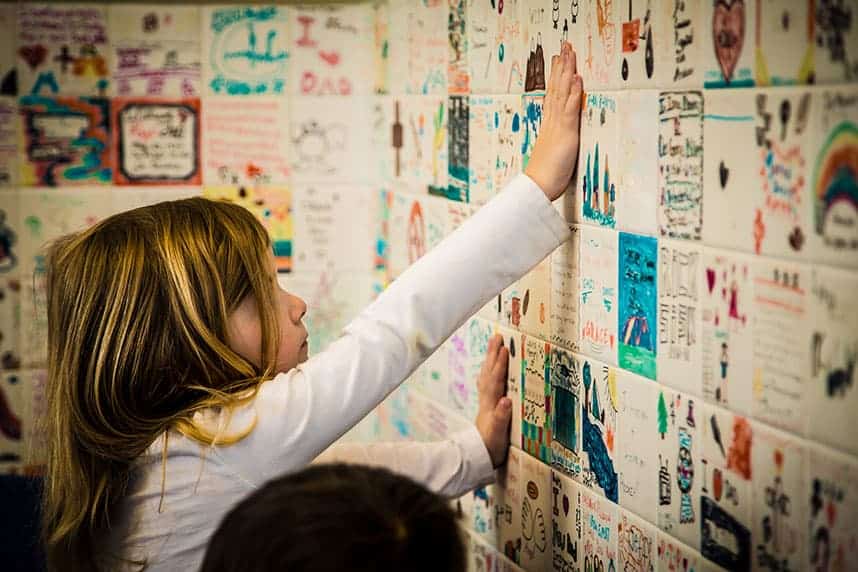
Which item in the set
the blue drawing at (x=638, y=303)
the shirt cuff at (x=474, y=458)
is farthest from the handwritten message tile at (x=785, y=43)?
the shirt cuff at (x=474, y=458)

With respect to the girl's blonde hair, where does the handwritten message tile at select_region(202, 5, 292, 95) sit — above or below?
above

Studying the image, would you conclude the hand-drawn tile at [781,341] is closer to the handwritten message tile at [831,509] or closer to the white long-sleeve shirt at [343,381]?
the handwritten message tile at [831,509]

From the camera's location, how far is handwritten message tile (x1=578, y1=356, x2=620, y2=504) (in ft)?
4.30

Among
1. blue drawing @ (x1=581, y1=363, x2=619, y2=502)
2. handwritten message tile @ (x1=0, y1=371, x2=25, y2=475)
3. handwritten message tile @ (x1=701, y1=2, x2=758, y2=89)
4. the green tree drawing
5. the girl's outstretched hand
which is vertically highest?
handwritten message tile @ (x1=701, y1=2, x2=758, y2=89)

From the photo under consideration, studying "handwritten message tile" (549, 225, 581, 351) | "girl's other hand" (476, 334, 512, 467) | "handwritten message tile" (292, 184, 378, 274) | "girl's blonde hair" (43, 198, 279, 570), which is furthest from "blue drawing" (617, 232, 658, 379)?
"handwritten message tile" (292, 184, 378, 274)

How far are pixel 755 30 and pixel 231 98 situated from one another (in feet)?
4.29

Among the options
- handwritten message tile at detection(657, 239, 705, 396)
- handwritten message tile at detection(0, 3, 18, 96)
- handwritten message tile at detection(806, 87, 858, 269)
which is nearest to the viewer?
handwritten message tile at detection(806, 87, 858, 269)

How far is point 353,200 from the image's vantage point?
7.21 feet

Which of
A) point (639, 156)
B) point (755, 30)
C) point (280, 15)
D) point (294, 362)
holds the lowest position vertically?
point (294, 362)

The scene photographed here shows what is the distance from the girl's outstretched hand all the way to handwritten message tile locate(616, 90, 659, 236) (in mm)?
96

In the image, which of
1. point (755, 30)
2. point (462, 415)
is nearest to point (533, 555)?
point (462, 415)

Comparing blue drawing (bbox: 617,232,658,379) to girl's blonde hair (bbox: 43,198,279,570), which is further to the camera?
girl's blonde hair (bbox: 43,198,279,570)

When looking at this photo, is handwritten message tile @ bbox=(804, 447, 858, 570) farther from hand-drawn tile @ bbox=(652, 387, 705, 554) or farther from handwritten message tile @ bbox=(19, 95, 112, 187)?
Result: handwritten message tile @ bbox=(19, 95, 112, 187)

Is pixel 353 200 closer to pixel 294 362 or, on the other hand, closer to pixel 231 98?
pixel 231 98
